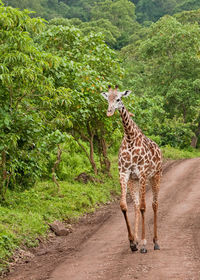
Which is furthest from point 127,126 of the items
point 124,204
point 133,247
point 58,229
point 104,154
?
point 104,154

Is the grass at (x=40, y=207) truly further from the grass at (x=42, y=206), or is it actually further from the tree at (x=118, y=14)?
the tree at (x=118, y=14)

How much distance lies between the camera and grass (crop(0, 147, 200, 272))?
30.5 ft

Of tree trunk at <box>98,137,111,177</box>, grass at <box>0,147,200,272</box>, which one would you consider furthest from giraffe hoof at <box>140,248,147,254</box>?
tree trunk at <box>98,137,111,177</box>

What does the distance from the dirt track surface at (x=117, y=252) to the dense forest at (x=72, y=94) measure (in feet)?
7.87

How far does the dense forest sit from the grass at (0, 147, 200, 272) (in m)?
0.43

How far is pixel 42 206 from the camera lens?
1228 cm

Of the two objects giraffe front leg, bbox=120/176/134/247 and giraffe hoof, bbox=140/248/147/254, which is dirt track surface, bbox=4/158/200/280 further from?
giraffe front leg, bbox=120/176/134/247

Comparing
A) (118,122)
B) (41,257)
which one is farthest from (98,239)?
(118,122)

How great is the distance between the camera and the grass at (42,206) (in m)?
9.29

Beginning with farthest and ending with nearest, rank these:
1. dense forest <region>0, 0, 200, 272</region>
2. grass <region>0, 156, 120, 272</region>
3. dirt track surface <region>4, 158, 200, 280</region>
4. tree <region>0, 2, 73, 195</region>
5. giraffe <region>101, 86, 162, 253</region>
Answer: dense forest <region>0, 0, 200, 272</region> < grass <region>0, 156, 120, 272</region> < tree <region>0, 2, 73, 195</region> < giraffe <region>101, 86, 162, 253</region> < dirt track surface <region>4, 158, 200, 280</region>

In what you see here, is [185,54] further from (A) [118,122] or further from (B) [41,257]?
(B) [41,257]

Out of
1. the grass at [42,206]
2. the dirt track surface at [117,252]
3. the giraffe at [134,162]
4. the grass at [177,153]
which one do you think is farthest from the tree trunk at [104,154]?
the grass at [177,153]

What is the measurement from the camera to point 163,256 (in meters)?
7.80

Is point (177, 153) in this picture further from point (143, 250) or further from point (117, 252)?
point (143, 250)
